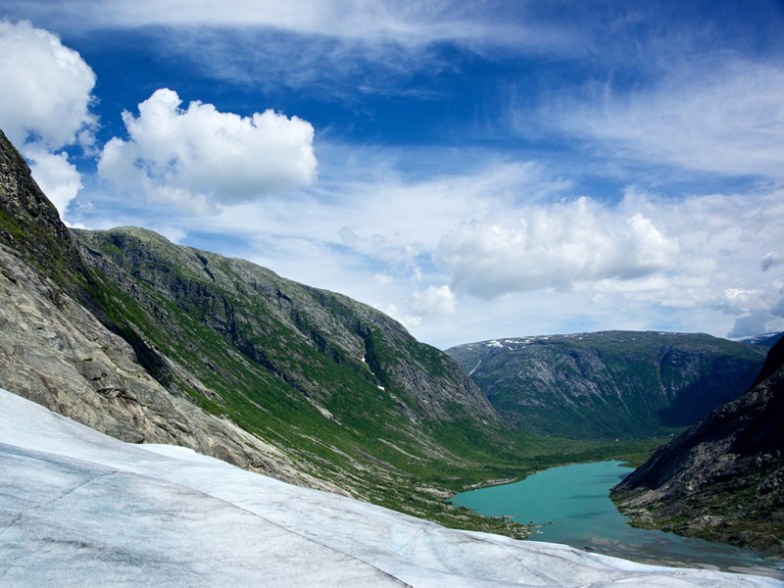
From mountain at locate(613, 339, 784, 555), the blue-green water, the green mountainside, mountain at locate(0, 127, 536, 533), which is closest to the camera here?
mountain at locate(0, 127, 536, 533)

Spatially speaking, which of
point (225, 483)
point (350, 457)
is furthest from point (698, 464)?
point (225, 483)

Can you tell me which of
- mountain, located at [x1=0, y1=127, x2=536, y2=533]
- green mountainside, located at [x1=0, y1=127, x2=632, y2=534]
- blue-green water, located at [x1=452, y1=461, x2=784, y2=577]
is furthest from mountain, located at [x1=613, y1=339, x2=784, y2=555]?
mountain, located at [x1=0, y1=127, x2=536, y2=533]

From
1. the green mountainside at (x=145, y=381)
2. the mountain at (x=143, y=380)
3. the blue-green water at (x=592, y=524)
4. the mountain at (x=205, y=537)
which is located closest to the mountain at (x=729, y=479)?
the blue-green water at (x=592, y=524)

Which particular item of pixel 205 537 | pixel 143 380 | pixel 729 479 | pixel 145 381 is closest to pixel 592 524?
pixel 729 479

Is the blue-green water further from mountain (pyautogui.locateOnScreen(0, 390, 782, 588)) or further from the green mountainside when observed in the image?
mountain (pyautogui.locateOnScreen(0, 390, 782, 588))

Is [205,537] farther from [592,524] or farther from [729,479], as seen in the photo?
[592,524]
